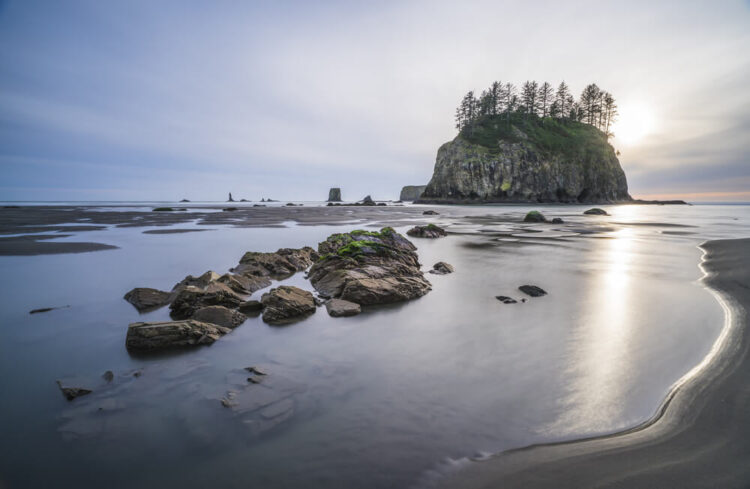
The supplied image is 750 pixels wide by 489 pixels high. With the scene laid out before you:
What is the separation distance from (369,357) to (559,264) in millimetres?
10418

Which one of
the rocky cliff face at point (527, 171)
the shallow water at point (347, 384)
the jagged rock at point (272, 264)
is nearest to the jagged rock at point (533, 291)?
the shallow water at point (347, 384)

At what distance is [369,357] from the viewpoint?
4.86 meters

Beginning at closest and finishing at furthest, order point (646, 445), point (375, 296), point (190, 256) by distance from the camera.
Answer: point (646, 445)
point (375, 296)
point (190, 256)

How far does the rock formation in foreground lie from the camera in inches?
2854

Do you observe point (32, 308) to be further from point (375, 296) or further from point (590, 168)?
point (590, 168)

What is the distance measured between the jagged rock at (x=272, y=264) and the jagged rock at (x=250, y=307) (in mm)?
2713

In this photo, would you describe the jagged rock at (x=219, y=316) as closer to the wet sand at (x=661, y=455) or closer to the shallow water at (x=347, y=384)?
the shallow water at (x=347, y=384)

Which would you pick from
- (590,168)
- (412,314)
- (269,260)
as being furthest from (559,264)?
(590,168)

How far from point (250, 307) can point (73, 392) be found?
10.6ft

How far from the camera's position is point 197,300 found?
6672mm

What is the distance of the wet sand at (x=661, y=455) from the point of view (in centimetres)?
249

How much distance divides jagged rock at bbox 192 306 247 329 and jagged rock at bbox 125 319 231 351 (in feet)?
1.87

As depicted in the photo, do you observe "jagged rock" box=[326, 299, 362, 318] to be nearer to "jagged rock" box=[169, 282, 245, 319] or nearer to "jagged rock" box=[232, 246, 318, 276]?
"jagged rock" box=[169, 282, 245, 319]

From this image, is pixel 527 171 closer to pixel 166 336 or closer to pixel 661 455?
pixel 661 455
